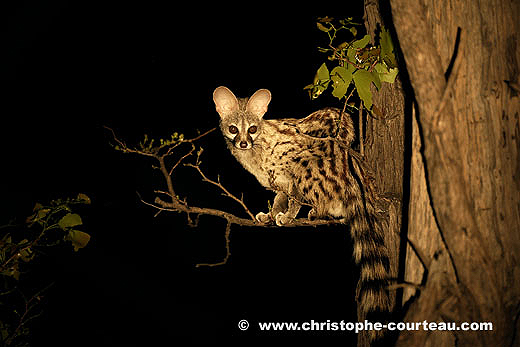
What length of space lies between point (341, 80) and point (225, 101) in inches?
67.3

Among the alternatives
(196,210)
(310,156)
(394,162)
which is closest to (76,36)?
(310,156)

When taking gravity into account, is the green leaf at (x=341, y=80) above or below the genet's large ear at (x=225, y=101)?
below

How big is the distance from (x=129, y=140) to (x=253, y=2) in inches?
102

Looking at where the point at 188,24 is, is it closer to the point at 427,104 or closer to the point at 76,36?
the point at 76,36

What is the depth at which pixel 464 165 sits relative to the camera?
1.75 m

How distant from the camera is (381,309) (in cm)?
258

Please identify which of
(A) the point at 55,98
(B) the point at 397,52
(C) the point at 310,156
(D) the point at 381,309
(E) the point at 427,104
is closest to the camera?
(E) the point at 427,104

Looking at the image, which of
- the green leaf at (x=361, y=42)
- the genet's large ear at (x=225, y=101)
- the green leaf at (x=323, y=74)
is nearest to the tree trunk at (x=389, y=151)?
the green leaf at (x=361, y=42)

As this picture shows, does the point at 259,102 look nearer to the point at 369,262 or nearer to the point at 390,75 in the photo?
the point at 390,75

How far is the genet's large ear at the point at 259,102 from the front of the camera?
3.95m

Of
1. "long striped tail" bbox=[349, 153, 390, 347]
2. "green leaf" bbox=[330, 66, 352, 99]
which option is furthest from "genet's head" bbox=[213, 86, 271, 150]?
"green leaf" bbox=[330, 66, 352, 99]

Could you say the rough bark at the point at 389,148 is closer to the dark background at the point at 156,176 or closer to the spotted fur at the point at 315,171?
the spotted fur at the point at 315,171

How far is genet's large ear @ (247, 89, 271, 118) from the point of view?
12.9ft

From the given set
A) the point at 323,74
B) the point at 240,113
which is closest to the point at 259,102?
the point at 240,113
